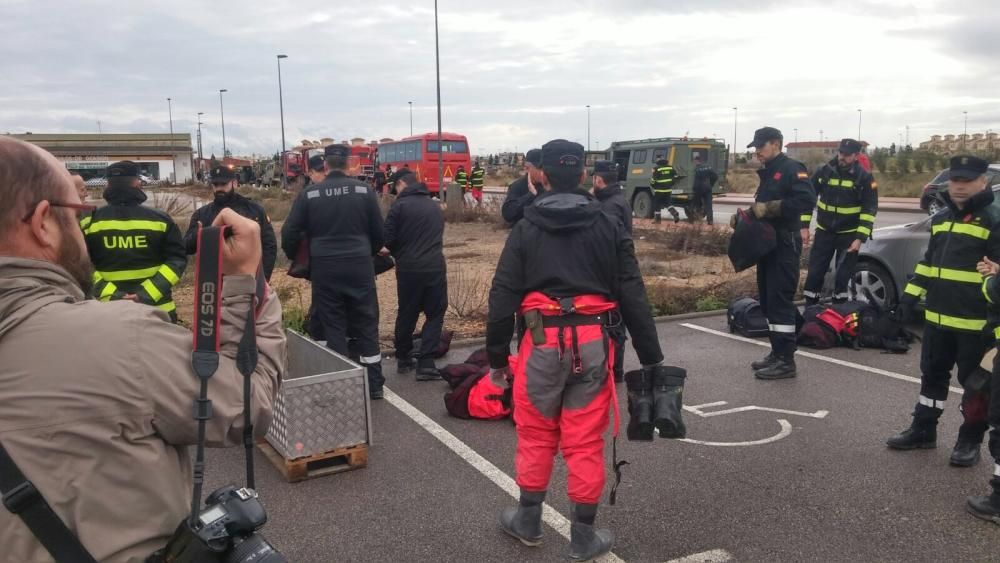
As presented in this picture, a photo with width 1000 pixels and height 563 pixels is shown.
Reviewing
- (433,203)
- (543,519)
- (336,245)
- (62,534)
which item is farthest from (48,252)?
(433,203)

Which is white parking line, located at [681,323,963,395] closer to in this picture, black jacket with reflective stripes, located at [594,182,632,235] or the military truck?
black jacket with reflective stripes, located at [594,182,632,235]

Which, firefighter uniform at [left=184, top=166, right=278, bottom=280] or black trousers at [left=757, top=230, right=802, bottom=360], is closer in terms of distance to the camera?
firefighter uniform at [left=184, top=166, right=278, bottom=280]

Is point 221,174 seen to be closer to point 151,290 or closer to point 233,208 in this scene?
point 233,208

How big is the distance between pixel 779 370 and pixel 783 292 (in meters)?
0.65

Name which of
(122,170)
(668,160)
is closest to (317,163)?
(122,170)

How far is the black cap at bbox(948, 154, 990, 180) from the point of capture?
4.43 meters

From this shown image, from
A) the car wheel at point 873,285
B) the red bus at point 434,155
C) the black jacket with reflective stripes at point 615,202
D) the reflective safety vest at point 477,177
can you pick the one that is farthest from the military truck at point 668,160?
the black jacket with reflective stripes at point 615,202

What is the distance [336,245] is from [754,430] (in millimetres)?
3231

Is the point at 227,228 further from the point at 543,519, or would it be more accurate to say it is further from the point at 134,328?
the point at 543,519

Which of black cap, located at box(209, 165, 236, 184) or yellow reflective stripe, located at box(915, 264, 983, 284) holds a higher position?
black cap, located at box(209, 165, 236, 184)

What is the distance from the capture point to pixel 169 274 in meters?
4.90

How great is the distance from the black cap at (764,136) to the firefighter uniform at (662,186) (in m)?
13.2

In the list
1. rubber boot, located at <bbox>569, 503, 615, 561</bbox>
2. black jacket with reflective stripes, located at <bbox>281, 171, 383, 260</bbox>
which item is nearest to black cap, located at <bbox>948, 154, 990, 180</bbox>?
rubber boot, located at <bbox>569, 503, 615, 561</bbox>

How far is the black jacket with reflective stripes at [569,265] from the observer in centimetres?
343
